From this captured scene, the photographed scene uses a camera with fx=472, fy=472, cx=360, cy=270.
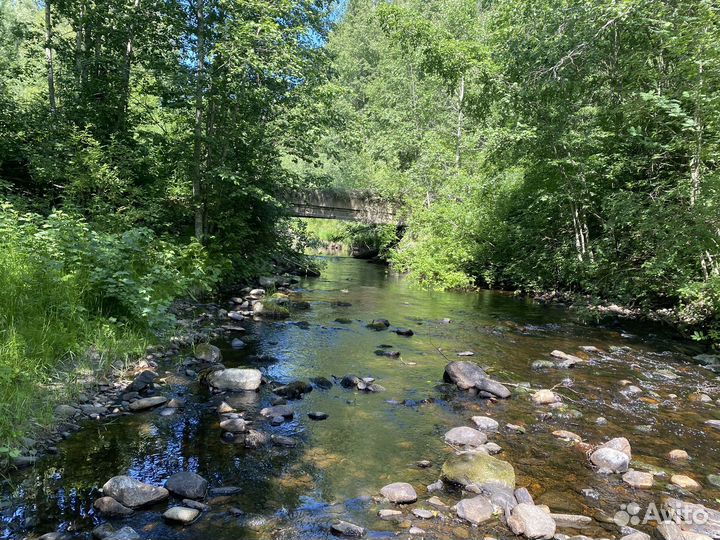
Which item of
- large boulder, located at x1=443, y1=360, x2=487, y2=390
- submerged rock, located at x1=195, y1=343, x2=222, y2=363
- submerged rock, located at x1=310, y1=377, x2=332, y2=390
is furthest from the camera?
submerged rock, located at x1=195, y1=343, x2=222, y2=363

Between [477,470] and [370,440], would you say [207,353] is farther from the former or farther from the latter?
[477,470]

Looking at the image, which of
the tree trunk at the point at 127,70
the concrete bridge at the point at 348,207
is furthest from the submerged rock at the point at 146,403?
the concrete bridge at the point at 348,207

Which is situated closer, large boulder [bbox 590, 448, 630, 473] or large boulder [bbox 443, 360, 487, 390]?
large boulder [bbox 590, 448, 630, 473]

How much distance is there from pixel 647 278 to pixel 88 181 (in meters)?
13.7

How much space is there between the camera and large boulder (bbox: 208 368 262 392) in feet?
22.4

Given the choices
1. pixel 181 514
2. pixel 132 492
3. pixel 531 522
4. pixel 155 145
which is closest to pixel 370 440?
pixel 531 522

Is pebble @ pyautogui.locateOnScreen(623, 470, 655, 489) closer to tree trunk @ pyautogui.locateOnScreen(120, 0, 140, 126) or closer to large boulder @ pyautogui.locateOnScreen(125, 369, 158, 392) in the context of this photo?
large boulder @ pyautogui.locateOnScreen(125, 369, 158, 392)

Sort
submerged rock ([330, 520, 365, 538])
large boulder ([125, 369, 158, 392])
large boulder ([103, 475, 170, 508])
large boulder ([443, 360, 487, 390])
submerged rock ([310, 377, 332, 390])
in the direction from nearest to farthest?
submerged rock ([330, 520, 365, 538]) → large boulder ([103, 475, 170, 508]) → large boulder ([125, 369, 158, 392]) → submerged rock ([310, 377, 332, 390]) → large boulder ([443, 360, 487, 390])

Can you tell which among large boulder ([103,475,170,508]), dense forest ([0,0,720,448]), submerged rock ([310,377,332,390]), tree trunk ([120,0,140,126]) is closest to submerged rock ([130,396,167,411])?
dense forest ([0,0,720,448])

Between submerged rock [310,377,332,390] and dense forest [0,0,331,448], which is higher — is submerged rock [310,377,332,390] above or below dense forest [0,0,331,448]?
below

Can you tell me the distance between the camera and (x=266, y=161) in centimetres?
1564

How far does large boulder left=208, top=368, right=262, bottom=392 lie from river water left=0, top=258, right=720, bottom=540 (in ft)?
0.68

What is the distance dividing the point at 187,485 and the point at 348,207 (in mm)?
23704

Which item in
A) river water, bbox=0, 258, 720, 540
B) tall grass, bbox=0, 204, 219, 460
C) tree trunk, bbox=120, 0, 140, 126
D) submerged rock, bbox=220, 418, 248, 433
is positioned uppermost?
tree trunk, bbox=120, 0, 140, 126
